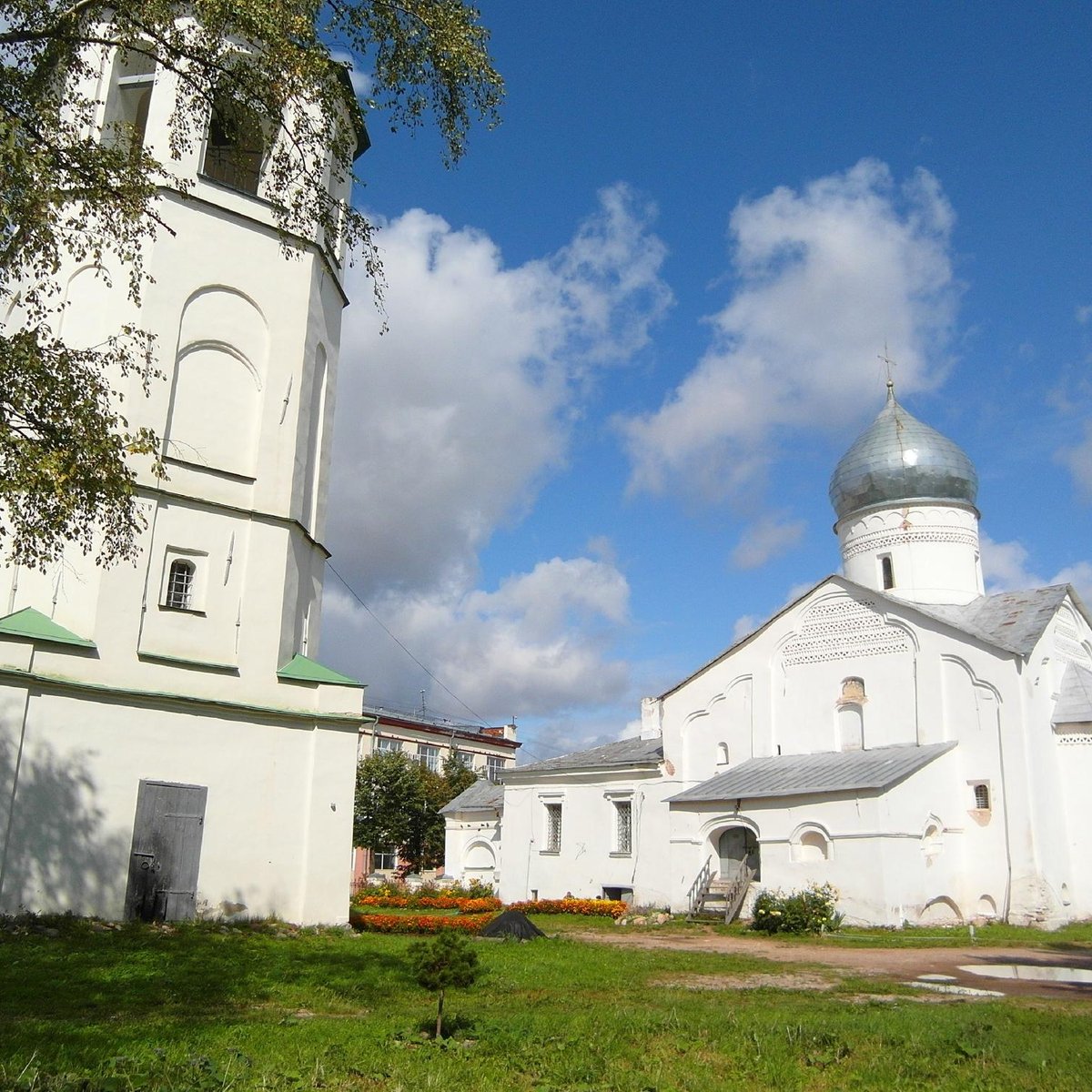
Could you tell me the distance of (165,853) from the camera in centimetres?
1384

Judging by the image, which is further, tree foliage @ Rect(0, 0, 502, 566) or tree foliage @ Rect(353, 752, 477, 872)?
tree foliage @ Rect(353, 752, 477, 872)

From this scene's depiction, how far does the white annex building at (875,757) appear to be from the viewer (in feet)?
66.8

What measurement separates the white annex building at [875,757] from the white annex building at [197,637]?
10505mm

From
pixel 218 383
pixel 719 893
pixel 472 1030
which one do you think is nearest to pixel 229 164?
pixel 218 383

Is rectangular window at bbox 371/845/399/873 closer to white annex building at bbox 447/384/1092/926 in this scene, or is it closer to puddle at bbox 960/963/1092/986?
white annex building at bbox 447/384/1092/926

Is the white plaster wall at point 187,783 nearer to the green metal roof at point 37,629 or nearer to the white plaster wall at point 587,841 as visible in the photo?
the green metal roof at point 37,629

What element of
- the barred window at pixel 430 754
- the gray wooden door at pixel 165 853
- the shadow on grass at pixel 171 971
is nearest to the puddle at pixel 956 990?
the shadow on grass at pixel 171 971

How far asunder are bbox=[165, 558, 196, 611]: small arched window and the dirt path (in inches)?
347

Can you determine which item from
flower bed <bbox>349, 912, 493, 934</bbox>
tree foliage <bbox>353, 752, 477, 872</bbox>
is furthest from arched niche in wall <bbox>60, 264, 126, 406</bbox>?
tree foliage <bbox>353, 752, 477, 872</bbox>

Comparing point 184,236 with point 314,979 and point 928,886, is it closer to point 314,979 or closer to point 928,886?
point 314,979

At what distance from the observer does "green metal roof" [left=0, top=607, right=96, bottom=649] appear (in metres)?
13.3

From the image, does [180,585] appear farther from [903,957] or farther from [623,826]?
[623,826]

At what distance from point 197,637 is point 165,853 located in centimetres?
304

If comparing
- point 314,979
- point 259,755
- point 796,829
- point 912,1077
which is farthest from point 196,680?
point 796,829
